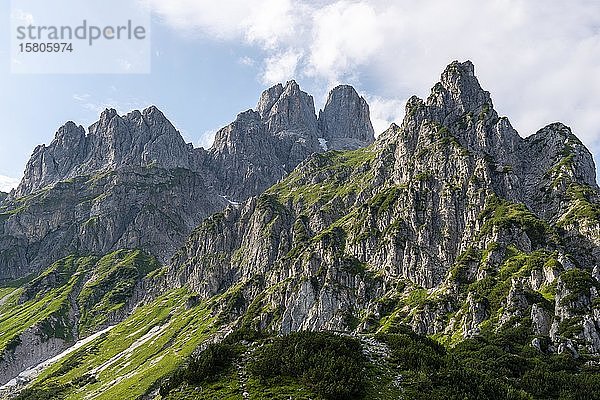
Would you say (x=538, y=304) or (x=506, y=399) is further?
(x=538, y=304)

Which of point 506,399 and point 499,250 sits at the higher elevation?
point 499,250

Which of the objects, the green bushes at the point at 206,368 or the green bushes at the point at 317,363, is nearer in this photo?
the green bushes at the point at 317,363

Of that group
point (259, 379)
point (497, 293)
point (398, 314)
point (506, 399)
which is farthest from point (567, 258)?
point (259, 379)

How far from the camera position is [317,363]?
45375mm

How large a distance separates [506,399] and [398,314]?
463ft

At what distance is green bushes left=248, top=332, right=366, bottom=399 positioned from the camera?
41.8m

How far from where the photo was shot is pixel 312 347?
49.0 m

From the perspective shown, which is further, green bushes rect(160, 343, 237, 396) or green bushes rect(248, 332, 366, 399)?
green bushes rect(160, 343, 237, 396)

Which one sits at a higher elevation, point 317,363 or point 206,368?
point 317,363

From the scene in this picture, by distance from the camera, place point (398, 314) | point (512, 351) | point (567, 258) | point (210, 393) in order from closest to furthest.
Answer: point (210, 393) → point (512, 351) → point (567, 258) → point (398, 314)

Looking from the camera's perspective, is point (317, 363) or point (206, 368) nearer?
point (317, 363)

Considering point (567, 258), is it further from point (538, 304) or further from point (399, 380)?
point (399, 380)

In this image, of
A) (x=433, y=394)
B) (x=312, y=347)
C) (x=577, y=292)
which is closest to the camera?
(x=433, y=394)

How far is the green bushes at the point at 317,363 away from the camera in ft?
137
